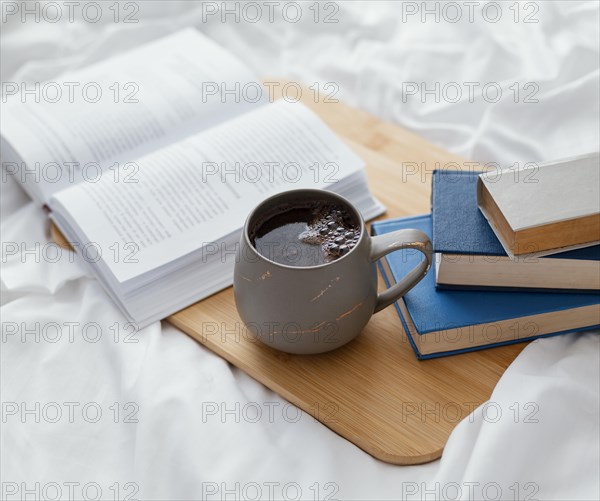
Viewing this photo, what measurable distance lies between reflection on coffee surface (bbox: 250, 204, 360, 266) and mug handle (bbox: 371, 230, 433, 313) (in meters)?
0.02

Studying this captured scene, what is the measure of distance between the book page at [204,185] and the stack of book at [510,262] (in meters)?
0.19

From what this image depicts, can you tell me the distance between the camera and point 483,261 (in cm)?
72

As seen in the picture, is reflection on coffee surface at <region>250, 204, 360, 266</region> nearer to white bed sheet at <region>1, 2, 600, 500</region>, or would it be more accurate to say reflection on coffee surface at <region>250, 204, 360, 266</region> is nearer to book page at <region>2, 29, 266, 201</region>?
white bed sheet at <region>1, 2, 600, 500</region>

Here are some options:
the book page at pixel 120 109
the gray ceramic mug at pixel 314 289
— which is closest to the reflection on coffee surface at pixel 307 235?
the gray ceramic mug at pixel 314 289

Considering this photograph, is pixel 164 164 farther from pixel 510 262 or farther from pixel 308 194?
pixel 510 262

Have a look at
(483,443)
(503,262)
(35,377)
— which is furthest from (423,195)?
(35,377)

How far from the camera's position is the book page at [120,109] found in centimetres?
92

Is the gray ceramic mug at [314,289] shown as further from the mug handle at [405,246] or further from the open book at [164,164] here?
the open book at [164,164]

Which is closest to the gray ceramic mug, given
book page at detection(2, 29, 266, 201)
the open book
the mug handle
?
the mug handle

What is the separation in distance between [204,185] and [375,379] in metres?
0.29

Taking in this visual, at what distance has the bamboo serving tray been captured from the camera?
2.24 feet

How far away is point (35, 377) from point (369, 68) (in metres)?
0.64

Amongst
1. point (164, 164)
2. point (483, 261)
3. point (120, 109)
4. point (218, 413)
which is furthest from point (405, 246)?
point (120, 109)

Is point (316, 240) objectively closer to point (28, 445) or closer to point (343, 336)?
point (343, 336)
